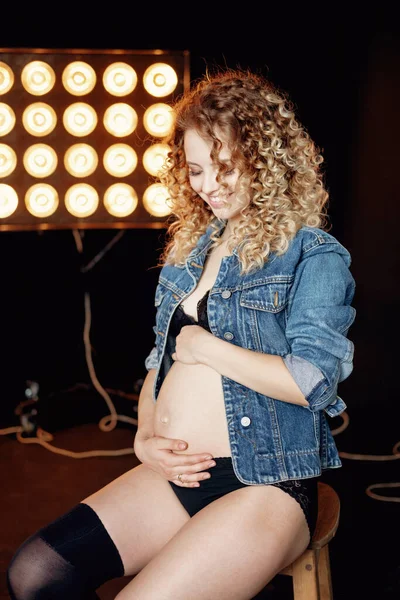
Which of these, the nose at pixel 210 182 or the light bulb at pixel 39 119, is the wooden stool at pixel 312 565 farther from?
the light bulb at pixel 39 119

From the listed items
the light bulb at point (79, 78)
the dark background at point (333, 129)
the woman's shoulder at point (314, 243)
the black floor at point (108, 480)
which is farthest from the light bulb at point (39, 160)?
the woman's shoulder at point (314, 243)

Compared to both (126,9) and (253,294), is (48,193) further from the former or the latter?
(253,294)

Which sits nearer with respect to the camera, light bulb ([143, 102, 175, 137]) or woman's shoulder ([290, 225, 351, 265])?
woman's shoulder ([290, 225, 351, 265])

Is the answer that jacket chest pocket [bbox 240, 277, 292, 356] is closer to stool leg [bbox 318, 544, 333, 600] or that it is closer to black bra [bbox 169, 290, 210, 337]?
black bra [bbox 169, 290, 210, 337]

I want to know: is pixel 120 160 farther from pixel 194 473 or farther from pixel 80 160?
pixel 194 473

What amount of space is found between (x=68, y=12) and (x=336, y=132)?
1.32 metres

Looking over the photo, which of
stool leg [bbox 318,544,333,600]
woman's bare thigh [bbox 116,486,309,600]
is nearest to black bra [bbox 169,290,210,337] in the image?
woman's bare thigh [bbox 116,486,309,600]

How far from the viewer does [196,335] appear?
1.35m

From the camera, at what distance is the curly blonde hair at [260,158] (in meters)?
1.39

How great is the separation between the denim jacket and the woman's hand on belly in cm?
8

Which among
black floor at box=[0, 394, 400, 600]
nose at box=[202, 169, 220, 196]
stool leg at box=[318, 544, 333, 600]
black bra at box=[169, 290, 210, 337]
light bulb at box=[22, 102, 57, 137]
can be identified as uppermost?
light bulb at box=[22, 102, 57, 137]

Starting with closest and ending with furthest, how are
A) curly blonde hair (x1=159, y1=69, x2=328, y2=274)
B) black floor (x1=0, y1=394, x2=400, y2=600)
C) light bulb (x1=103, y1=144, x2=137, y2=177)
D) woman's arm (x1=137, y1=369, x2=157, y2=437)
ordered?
curly blonde hair (x1=159, y1=69, x2=328, y2=274)
woman's arm (x1=137, y1=369, x2=157, y2=437)
black floor (x1=0, y1=394, x2=400, y2=600)
light bulb (x1=103, y1=144, x2=137, y2=177)

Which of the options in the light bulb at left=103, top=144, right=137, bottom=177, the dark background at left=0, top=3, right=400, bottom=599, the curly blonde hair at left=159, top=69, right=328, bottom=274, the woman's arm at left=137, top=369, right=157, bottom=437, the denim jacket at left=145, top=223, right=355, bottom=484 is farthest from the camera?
the dark background at left=0, top=3, right=400, bottom=599

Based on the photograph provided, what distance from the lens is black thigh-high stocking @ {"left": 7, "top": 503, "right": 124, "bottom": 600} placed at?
1.28 meters
